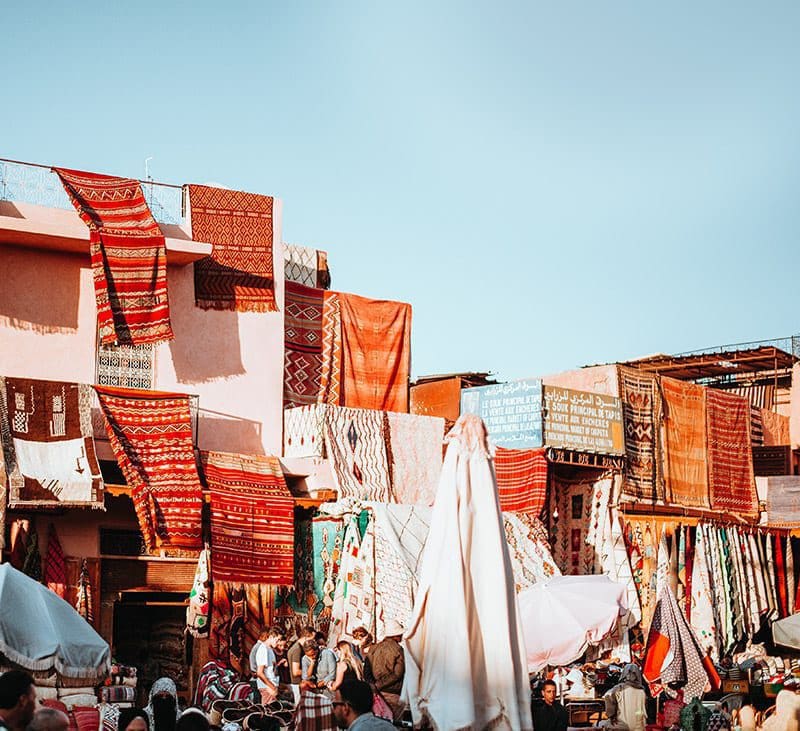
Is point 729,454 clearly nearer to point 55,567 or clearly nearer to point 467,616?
point 55,567

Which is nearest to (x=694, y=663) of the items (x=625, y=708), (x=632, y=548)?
(x=625, y=708)

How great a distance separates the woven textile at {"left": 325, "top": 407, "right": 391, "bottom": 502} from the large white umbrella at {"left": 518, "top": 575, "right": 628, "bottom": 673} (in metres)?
4.79

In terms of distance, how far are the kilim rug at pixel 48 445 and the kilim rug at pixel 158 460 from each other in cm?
44

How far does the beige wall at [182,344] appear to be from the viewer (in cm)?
1728

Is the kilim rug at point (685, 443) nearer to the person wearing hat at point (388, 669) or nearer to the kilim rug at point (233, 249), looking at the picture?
the kilim rug at point (233, 249)

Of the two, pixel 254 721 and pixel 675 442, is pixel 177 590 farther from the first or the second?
pixel 675 442

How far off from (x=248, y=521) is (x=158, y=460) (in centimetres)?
145

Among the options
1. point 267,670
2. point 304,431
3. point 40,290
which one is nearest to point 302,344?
point 304,431

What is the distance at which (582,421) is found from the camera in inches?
837

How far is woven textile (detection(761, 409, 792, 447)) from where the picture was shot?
27.9m

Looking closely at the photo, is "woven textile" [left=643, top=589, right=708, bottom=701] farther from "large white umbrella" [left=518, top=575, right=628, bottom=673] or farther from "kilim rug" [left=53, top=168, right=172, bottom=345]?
"kilim rug" [left=53, top=168, right=172, bottom=345]

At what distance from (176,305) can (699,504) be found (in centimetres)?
1079

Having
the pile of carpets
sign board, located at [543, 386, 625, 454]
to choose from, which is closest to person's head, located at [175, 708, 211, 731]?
the pile of carpets

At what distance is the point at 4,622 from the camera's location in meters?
8.28
